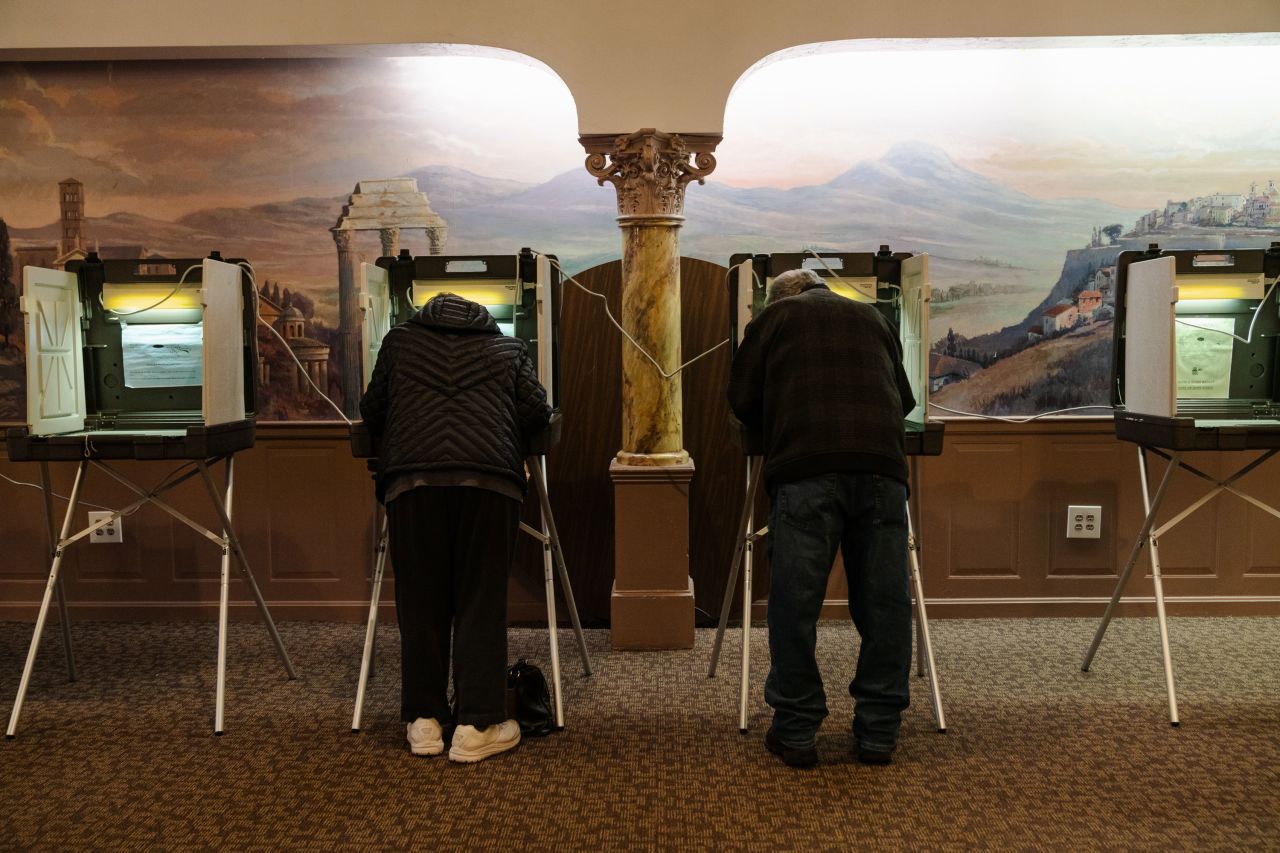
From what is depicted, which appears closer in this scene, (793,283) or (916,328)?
(793,283)

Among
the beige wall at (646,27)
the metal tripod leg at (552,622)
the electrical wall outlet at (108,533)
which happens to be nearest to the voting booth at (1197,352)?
the beige wall at (646,27)

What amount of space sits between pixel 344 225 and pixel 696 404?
1650mm

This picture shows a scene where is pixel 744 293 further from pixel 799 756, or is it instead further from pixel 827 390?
pixel 799 756

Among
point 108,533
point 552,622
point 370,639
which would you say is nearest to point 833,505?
point 552,622

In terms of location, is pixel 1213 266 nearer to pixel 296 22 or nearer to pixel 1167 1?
pixel 1167 1

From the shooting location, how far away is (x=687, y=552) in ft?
13.6

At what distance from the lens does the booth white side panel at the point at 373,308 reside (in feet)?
11.3

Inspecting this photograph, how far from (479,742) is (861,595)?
1147 millimetres

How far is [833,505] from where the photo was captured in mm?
2967

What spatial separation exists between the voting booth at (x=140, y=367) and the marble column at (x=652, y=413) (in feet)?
4.23

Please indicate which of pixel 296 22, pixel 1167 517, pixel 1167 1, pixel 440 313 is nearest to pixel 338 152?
pixel 296 22

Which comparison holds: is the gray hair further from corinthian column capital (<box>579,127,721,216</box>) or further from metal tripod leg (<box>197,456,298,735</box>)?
metal tripod leg (<box>197,456,298,735</box>)

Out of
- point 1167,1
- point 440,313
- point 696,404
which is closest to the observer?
point 440,313

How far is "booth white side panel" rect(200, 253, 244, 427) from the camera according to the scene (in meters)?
3.33
